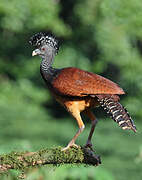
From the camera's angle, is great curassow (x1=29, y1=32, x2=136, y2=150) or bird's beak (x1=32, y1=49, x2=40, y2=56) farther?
bird's beak (x1=32, y1=49, x2=40, y2=56)

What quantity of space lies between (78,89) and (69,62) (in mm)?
15045

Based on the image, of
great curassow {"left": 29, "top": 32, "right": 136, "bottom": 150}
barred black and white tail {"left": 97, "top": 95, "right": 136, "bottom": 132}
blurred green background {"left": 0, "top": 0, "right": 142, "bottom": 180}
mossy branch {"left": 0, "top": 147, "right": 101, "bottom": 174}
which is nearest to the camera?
mossy branch {"left": 0, "top": 147, "right": 101, "bottom": 174}

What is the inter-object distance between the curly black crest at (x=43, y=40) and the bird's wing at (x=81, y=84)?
0.29 metres

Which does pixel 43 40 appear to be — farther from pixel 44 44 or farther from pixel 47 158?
pixel 47 158

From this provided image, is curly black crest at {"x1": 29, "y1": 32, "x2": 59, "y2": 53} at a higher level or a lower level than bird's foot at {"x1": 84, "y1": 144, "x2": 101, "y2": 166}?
higher

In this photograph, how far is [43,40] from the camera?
5219mm

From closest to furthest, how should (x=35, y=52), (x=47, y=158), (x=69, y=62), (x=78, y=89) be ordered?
1. (x=47, y=158)
2. (x=78, y=89)
3. (x=35, y=52)
4. (x=69, y=62)

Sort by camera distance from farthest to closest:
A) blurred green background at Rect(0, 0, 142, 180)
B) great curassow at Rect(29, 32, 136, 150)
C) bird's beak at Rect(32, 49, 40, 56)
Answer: blurred green background at Rect(0, 0, 142, 180) < bird's beak at Rect(32, 49, 40, 56) < great curassow at Rect(29, 32, 136, 150)

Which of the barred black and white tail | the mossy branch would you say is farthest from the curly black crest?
the mossy branch

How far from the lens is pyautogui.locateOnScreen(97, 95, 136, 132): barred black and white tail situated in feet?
15.3

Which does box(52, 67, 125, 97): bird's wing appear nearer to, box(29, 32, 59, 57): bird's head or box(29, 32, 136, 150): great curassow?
box(29, 32, 136, 150): great curassow

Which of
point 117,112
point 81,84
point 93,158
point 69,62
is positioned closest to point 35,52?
point 81,84

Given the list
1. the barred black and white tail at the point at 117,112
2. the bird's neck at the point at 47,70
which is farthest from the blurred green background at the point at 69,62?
the barred black and white tail at the point at 117,112

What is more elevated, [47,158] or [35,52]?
[35,52]
